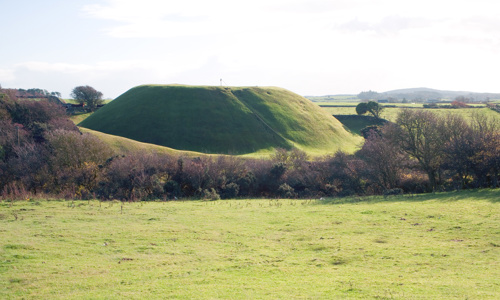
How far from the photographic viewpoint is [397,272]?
1293 centimetres

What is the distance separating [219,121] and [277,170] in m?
36.8

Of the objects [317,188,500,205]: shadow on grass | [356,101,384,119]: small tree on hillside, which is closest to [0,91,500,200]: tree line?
[317,188,500,205]: shadow on grass

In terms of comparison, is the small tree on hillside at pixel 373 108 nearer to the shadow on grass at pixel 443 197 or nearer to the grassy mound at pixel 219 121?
the grassy mound at pixel 219 121

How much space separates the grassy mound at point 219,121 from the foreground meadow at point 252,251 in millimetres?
41847

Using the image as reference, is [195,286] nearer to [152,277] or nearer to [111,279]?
[152,277]

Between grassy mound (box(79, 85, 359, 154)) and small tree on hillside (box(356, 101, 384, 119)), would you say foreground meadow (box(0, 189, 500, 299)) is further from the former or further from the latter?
small tree on hillside (box(356, 101, 384, 119))

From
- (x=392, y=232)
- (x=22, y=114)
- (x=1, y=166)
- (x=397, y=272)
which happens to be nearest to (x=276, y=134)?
(x=22, y=114)

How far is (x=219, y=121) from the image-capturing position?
73000mm

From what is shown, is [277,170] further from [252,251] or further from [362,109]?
[362,109]

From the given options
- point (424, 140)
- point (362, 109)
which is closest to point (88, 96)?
point (362, 109)

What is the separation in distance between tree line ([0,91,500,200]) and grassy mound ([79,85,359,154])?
2660 centimetres

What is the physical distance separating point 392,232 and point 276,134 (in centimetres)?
5384

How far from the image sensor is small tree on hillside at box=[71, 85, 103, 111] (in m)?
111

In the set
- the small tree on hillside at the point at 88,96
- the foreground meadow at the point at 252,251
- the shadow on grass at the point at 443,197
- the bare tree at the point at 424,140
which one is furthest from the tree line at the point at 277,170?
the small tree on hillside at the point at 88,96
